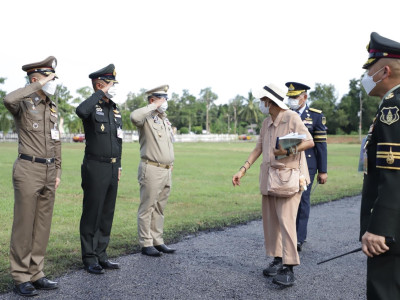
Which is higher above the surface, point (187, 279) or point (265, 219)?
point (265, 219)

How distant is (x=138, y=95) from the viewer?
12619 centimetres

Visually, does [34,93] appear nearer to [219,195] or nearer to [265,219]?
[265,219]

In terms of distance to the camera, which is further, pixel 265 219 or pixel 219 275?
pixel 265 219

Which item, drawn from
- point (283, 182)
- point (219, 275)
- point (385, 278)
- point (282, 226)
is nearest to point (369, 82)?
point (385, 278)

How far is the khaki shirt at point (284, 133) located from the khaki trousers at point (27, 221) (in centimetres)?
254

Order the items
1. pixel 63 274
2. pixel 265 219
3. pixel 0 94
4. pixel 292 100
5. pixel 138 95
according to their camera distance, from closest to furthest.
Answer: pixel 63 274 → pixel 265 219 → pixel 292 100 → pixel 0 94 → pixel 138 95

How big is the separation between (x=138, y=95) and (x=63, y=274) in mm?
123381

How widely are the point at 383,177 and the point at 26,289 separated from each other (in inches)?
140

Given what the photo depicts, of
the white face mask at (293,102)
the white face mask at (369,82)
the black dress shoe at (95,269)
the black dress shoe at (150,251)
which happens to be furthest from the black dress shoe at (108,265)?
the white face mask at (369,82)

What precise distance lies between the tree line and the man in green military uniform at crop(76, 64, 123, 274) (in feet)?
218

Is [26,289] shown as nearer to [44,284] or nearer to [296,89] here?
[44,284]

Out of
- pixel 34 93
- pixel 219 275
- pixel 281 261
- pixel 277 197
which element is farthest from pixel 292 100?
pixel 34 93

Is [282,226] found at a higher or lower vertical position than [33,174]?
lower

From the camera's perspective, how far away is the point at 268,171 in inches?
207
